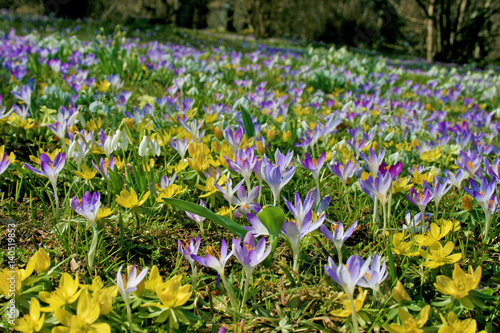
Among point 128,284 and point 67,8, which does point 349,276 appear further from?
point 67,8

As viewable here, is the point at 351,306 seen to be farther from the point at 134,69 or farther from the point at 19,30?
the point at 19,30

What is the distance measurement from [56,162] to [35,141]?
86cm

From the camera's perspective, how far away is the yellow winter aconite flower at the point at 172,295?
0.92 meters

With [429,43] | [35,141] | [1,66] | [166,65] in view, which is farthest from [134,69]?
[429,43]

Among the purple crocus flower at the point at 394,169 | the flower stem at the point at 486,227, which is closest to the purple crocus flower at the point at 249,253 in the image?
the purple crocus flower at the point at 394,169

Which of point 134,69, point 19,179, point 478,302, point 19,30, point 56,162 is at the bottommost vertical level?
point 478,302

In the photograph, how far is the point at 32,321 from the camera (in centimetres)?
87

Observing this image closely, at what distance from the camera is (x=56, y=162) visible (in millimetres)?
1286

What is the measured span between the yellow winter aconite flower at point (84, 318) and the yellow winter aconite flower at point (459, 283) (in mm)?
865

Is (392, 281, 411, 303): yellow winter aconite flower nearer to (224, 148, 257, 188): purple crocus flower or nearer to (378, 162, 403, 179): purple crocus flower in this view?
(378, 162, 403, 179): purple crocus flower

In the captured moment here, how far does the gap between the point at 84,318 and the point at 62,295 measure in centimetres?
10

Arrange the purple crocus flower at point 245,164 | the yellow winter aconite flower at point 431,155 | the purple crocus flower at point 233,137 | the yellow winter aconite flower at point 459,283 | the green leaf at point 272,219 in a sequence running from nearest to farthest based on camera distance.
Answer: the yellow winter aconite flower at point 459,283
the green leaf at point 272,219
the purple crocus flower at point 245,164
the purple crocus flower at point 233,137
the yellow winter aconite flower at point 431,155

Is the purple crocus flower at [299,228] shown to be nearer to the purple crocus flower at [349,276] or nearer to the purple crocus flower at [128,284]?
the purple crocus flower at [349,276]

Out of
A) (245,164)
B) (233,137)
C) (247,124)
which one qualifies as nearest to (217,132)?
(247,124)
